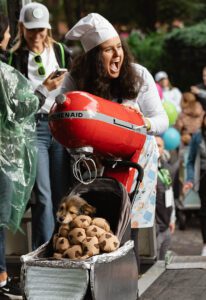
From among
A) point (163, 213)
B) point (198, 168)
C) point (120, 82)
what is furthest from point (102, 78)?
point (198, 168)

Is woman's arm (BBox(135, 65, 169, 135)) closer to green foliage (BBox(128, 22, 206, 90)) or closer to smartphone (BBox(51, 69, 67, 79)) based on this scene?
smartphone (BBox(51, 69, 67, 79))

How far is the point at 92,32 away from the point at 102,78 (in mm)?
273

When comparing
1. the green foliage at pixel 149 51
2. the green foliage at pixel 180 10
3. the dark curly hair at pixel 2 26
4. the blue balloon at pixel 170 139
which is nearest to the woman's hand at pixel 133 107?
the dark curly hair at pixel 2 26

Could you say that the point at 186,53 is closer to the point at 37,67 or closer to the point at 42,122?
the point at 37,67

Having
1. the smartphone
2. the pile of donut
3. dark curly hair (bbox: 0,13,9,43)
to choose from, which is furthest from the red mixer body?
dark curly hair (bbox: 0,13,9,43)

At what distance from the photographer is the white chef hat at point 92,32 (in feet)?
17.9

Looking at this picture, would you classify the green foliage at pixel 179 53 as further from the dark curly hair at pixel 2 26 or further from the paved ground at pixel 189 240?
the dark curly hair at pixel 2 26

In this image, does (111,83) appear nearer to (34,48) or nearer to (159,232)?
(34,48)

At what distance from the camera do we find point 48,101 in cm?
654

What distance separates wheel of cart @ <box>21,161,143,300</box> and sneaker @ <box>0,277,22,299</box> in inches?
51.3

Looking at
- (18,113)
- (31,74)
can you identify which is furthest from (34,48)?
(18,113)

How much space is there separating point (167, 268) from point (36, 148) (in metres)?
1.22

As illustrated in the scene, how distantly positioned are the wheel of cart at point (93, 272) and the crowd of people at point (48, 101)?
1.56 ft

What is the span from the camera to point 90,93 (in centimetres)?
546
